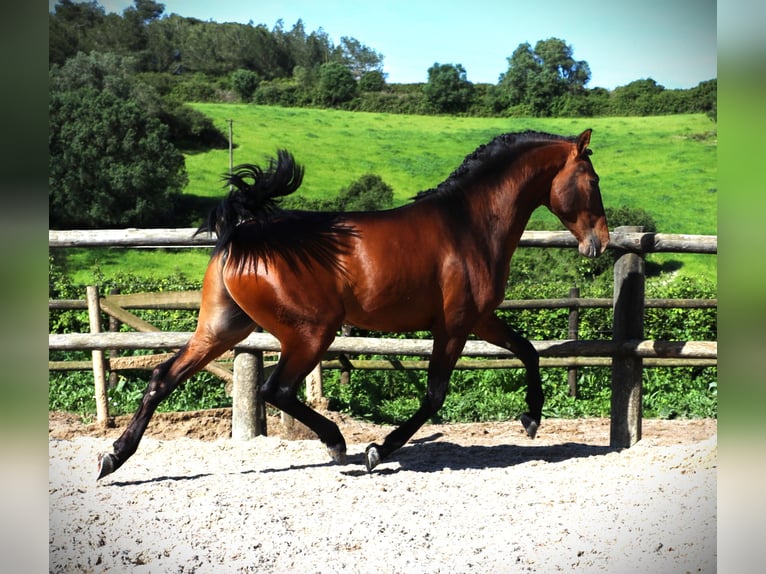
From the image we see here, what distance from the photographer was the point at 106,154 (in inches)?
744

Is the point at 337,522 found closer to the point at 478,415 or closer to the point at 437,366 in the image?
the point at 437,366

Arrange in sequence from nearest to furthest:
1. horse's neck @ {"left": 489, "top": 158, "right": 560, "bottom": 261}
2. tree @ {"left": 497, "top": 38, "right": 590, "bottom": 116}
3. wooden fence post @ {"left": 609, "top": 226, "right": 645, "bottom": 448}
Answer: horse's neck @ {"left": 489, "top": 158, "right": 560, "bottom": 261} → wooden fence post @ {"left": 609, "top": 226, "right": 645, "bottom": 448} → tree @ {"left": 497, "top": 38, "right": 590, "bottom": 116}

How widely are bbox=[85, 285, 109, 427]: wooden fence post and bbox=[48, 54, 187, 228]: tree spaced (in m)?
12.1

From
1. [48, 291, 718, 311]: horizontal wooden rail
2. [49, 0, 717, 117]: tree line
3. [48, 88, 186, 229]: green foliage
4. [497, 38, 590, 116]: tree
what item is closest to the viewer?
[48, 291, 718, 311]: horizontal wooden rail

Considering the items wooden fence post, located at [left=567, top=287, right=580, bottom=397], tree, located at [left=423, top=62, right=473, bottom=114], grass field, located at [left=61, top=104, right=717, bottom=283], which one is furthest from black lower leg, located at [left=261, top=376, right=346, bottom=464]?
tree, located at [left=423, top=62, right=473, bottom=114]

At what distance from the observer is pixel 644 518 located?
3584 mm

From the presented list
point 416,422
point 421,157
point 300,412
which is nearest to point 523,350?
point 416,422

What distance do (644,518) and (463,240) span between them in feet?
5.57

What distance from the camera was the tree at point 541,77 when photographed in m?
12.7

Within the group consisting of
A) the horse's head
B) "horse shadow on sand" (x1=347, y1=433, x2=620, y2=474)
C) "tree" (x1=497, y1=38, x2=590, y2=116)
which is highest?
"tree" (x1=497, y1=38, x2=590, y2=116)

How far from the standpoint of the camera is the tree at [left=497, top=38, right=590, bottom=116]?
12703 millimetres

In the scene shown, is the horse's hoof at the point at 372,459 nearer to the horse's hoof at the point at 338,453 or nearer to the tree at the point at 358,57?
the horse's hoof at the point at 338,453

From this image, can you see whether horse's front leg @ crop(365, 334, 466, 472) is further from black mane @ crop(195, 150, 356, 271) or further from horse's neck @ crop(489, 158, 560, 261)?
black mane @ crop(195, 150, 356, 271)
